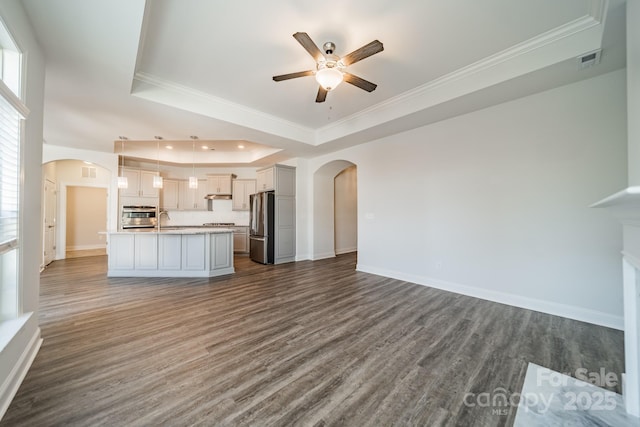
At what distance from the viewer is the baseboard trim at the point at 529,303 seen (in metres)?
2.75

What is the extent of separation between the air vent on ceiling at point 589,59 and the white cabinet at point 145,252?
696 cm

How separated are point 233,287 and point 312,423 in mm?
3138

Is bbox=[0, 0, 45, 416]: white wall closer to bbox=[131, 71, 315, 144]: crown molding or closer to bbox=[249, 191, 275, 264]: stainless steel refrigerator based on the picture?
bbox=[131, 71, 315, 144]: crown molding

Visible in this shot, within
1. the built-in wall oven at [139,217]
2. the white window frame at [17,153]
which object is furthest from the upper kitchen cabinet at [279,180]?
the white window frame at [17,153]

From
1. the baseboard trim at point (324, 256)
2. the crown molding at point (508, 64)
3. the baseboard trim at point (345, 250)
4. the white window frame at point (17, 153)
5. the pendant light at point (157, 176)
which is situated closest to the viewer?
the white window frame at point (17, 153)

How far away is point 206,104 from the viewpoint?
386 centimetres

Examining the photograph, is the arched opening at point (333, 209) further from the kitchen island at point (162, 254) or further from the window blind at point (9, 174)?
the window blind at point (9, 174)

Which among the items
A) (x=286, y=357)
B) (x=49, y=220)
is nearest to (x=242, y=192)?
(x=49, y=220)

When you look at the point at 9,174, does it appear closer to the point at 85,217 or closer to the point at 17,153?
the point at 17,153

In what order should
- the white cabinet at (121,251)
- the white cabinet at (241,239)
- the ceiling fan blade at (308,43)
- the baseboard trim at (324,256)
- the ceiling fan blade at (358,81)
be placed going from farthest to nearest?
the white cabinet at (241,239), the baseboard trim at (324,256), the white cabinet at (121,251), the ceiling fan blade at (358,81), the ceiling fan blade at (308,43)

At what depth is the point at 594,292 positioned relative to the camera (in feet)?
9.32

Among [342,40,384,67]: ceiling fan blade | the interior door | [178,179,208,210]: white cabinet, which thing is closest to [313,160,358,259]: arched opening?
[342,40,384,67]: ceiling fan blade

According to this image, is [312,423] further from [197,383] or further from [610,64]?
[610,64]

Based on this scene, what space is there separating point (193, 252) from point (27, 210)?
2998 mm
